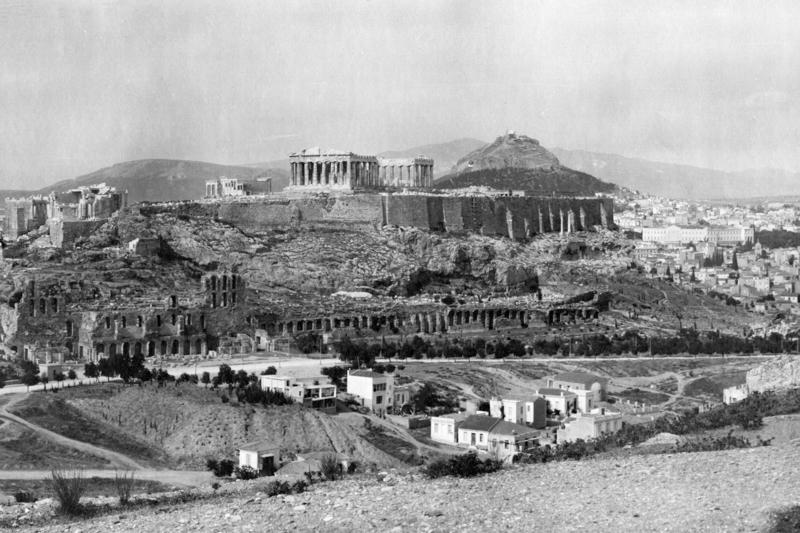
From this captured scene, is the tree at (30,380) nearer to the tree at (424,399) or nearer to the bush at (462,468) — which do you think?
the tree at (424,399)

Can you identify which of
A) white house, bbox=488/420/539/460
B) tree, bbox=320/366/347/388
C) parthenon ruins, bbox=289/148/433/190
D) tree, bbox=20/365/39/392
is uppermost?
parthenon ruins, bbox=289/148/433/190

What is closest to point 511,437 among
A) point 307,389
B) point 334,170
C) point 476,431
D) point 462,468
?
point 476,431

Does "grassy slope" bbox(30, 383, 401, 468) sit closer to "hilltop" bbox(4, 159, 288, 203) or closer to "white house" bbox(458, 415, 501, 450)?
"white house" bbox(458, 415, 501, 450)

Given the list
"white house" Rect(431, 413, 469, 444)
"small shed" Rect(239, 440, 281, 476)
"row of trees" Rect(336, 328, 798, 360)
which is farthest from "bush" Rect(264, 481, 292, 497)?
"row of trees" Rect(336, 328, 798, 360)

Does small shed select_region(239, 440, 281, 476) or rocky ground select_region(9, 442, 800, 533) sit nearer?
rocky ground select_region(9, 442, 800, 533)

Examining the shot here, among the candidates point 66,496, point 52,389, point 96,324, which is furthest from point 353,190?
point 66,496

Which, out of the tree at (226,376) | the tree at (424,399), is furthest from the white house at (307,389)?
the tree at (424,399)
